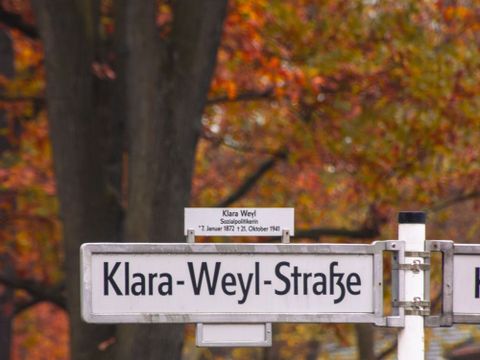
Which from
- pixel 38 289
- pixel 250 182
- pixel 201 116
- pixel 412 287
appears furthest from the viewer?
pixel 250 182

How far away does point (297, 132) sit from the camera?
40.9 ft

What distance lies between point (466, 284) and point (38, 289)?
285 inches

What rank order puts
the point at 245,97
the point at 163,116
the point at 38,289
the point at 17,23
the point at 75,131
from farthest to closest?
the point at 245,97
the point at 38,289
the point at 17,23
the point at 75,131
the point at 163,116

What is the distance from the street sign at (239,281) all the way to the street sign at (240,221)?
7cm

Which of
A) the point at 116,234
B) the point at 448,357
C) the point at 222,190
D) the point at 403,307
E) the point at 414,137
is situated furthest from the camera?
the point at 448,357

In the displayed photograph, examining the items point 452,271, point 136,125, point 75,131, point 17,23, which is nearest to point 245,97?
point 17,23

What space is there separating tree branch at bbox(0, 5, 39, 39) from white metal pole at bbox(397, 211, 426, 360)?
651 cm

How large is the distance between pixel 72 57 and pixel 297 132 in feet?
15.8

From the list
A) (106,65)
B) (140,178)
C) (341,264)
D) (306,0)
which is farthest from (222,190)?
(341,264)

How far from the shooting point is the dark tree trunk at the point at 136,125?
747 centimetres

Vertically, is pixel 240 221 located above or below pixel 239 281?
above

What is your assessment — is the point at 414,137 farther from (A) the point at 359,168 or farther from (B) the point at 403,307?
(B) the point at 403,307

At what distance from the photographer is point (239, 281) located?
13.8ft

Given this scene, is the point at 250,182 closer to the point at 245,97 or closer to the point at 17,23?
the point at 245,97
